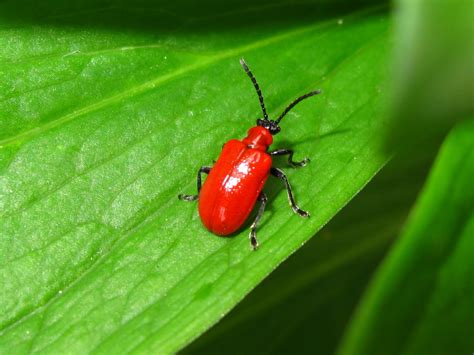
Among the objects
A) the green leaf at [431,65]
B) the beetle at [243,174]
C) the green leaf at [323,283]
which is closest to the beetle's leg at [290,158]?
the beetle at [243,174]

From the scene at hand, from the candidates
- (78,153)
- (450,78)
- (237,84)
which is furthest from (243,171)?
(450,78)

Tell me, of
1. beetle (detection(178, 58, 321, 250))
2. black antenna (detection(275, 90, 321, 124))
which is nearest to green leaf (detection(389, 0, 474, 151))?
beetle (detection(178, 58, 321, 250))

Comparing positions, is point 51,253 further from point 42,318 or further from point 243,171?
point 243,171

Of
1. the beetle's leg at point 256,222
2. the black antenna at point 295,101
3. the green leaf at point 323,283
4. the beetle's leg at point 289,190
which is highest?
the black antenna at point 295,101

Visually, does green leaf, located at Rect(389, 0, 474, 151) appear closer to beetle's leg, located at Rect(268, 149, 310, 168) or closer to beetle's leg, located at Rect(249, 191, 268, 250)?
beetle's leg, located at Rect(249, 191, 268, 250)

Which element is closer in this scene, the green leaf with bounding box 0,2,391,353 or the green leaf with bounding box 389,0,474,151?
the green leaf with bounding box 389,0,474,151

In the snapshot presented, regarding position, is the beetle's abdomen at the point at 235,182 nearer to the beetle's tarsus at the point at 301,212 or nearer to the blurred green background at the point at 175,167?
the blurred green background at the point at 175,167

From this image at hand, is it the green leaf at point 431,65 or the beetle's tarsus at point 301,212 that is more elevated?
the green leaf at point 431,65
